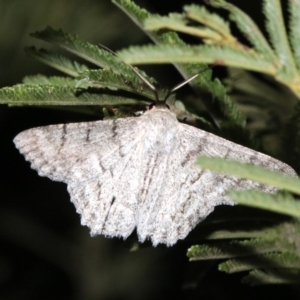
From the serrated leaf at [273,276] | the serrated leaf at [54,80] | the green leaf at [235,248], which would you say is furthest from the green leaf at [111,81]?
the serrated leaf at [273,276]

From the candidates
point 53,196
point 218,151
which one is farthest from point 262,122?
point 53,196

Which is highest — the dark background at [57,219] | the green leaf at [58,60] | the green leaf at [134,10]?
the green leaf at [134,10]

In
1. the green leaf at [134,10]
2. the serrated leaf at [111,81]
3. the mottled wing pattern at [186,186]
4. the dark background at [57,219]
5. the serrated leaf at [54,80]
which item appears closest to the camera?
the serrated leaf at [111,81]

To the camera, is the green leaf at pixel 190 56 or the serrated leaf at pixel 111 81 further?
the serrated leaf at pixel 111 81

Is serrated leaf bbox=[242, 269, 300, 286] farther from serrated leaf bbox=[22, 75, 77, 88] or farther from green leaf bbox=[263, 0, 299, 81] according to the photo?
serrated leaf bbox=[22, 75, 77, 88]

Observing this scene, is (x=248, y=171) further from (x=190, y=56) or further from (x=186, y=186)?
(x=186, y=186)

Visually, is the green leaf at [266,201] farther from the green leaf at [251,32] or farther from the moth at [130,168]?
the moth at [130,168]

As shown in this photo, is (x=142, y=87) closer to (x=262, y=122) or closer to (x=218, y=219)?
(x=218, y=219)
